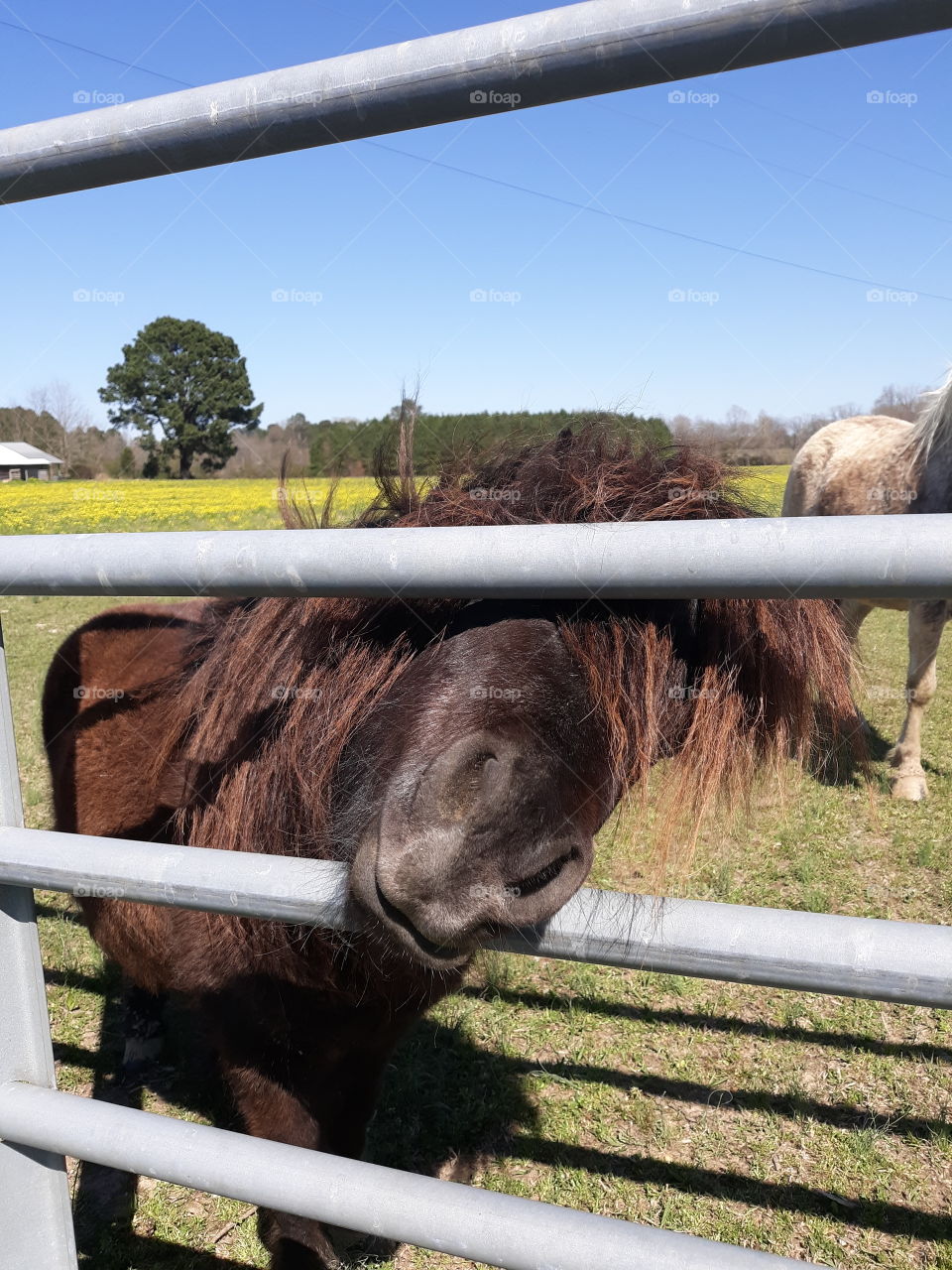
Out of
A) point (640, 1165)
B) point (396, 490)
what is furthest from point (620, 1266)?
point (640, 1165)

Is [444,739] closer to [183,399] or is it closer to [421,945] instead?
[421,945]

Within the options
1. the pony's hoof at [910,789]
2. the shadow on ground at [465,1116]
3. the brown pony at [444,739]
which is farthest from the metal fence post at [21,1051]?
the pony's hoof at [910,789]

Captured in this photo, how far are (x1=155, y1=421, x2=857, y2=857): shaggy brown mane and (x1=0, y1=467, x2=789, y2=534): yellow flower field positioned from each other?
14845 mm

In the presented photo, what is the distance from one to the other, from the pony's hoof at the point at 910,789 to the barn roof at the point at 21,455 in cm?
1549

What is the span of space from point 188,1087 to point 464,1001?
1168 mm

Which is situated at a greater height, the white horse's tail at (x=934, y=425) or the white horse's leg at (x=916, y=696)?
the white horse's tail at (x=934, y=425)

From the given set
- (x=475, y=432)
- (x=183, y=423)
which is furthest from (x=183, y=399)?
(x=475, y=432)

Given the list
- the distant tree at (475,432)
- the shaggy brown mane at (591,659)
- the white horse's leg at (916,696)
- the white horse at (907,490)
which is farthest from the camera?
the white horse's leg at (916,696)

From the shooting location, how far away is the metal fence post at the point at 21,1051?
123cm

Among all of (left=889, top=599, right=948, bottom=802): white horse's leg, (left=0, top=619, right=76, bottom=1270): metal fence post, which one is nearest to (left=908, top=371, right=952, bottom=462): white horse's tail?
(left=889, top=599, right=948, bottom=802): white horse's leg

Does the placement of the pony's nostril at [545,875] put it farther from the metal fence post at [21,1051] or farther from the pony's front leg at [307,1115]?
the pony's front leg at [307,1115]

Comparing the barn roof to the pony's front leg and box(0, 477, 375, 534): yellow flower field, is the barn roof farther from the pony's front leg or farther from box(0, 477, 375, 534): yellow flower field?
the pony's front leg

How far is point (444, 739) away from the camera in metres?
1.21

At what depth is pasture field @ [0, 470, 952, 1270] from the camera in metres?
2.54
